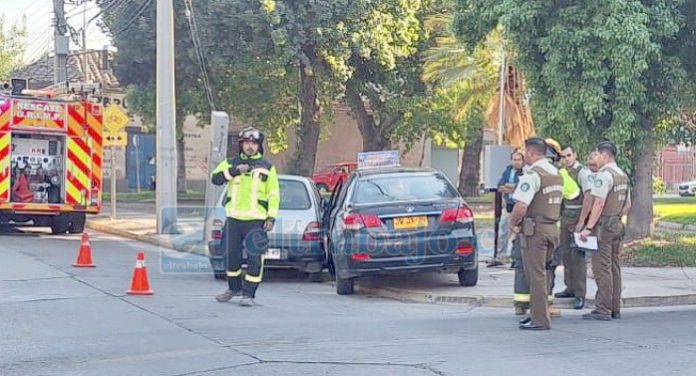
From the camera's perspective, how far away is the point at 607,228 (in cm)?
1070

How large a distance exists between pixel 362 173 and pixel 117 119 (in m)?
12.3

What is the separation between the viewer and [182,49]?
1148 inches

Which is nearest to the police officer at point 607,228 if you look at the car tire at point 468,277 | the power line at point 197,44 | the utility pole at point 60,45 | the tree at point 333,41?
the car tire at point 468,277

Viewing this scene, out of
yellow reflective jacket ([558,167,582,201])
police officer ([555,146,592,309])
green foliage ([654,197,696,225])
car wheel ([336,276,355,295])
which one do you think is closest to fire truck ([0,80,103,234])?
car wheel ([336,276,355,295])

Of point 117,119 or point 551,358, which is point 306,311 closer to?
point 551,358

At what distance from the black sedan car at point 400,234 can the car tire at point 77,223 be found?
33.5ft

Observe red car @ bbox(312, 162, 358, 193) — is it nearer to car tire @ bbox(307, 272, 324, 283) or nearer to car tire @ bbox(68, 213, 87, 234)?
car tire @ bbox(68, 213, 87, 234)

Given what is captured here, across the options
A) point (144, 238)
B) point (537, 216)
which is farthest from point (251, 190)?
point (144, 238)

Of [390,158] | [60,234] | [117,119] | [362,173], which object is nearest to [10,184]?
[60,234]

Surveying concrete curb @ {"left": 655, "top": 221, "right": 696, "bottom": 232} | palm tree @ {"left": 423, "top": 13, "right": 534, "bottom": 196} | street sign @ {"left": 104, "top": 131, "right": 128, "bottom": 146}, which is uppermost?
palm tree @ {"left": 423, "top": 13, "right": 534, "bottom": 196}

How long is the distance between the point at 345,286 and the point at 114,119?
42.5ft

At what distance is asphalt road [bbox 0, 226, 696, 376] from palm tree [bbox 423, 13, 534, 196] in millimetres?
13240

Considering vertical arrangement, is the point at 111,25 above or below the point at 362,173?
above

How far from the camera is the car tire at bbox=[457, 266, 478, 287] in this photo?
12.7 meters
